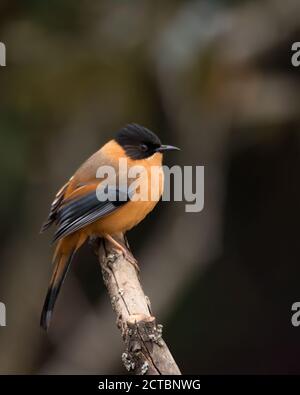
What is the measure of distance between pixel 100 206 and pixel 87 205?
95 millimetres

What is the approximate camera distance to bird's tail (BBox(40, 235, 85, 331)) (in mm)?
6090

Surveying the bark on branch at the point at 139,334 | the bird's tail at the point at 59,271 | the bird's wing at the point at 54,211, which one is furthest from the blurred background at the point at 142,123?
the bark on branch at the point at 139,334

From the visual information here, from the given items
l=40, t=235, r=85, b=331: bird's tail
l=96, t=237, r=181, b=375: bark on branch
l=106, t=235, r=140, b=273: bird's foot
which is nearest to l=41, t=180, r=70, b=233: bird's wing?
l=40, t=235, r=85, b=331: bird's tail

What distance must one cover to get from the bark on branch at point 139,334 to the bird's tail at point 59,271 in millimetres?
744

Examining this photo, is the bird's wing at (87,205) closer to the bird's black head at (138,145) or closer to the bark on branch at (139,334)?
the bird's black head at (138,145)

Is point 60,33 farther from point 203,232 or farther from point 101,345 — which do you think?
point 101,345

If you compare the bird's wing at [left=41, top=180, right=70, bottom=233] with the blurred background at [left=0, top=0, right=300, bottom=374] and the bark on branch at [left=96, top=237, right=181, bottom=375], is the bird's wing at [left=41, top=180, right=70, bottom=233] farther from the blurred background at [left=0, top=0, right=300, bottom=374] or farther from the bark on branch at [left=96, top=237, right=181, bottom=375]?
the blurred background at [left=0, top=0, right=300, bottom=374]

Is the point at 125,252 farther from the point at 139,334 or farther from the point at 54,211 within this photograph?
the point at 139,334

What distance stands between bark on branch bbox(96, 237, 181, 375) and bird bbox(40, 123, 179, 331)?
23.4 inches

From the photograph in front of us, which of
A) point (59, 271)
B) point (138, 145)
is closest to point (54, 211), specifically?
point (59, 271)

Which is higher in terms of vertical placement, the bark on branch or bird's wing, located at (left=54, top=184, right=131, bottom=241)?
bird's wing, located at (left=54, top=184, right=131, bottom=241)

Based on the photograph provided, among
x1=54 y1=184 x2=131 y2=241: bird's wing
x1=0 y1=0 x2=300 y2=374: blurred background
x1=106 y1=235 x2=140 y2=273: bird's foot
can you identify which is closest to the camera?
x1=106 y1=235 x2=140 y2=273: bird's foot

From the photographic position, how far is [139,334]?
4.70m

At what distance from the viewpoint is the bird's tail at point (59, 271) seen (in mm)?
6090
